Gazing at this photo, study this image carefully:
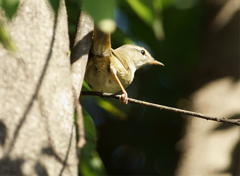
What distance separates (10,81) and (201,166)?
3.40 metres

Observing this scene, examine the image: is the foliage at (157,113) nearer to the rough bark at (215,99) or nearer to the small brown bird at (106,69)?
the rough bark at (215,99)

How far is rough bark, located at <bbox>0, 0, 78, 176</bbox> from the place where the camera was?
1.81 metres

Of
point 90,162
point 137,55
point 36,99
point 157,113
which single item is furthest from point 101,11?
point 157,113

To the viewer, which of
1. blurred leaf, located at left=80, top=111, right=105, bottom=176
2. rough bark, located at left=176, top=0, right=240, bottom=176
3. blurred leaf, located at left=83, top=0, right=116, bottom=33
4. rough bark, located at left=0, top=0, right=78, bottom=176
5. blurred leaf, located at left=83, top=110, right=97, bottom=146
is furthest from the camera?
rough bark, located at left=176, top=0, right=240, bottom=176

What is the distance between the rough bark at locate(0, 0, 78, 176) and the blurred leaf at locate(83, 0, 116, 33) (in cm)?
57

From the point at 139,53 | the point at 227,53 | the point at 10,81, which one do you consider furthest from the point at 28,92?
the point at 227,53

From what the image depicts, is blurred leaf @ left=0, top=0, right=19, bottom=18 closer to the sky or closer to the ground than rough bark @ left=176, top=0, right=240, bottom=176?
closer to the ground

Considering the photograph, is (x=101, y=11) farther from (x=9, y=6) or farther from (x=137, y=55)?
(x=137, y=55)

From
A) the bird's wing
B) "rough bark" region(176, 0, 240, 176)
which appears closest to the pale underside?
the bird's wing

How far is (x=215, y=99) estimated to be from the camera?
526cm

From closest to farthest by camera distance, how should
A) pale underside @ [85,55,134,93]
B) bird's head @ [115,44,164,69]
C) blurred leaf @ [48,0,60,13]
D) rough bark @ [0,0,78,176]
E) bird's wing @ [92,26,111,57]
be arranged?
1. blurred leaf @ [48,0,60,13]
2. rough bark @ [0,0,78,176]
3. bird's wing @ [92,26,111,57]
4. pale underside @ [85,55,134,93]
5. bird's head @ [115,44,164,69]

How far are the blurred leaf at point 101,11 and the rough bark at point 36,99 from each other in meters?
0.57

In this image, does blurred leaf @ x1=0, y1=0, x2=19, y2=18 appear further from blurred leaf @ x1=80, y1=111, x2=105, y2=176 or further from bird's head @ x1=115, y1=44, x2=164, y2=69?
bird's head @ x1=115, y1=44, x2=164, y2=69

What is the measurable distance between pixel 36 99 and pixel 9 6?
21.8 inches
